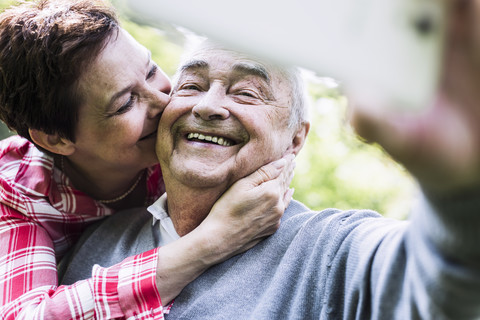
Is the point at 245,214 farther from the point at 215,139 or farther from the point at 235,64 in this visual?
the point at 235,64

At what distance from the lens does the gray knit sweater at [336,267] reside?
2.48ft

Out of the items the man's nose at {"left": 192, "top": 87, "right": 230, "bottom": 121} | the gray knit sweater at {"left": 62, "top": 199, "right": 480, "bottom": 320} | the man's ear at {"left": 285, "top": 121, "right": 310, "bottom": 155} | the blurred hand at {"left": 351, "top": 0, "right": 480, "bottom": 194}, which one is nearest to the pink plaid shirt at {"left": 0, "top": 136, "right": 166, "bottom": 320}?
the gray knit sweater at {"left": 62, "top": 199, "right": 480, "bottom": 320}

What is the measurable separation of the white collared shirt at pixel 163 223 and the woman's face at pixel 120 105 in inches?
7.4

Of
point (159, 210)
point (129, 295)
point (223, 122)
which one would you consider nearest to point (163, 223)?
point (159, 210)

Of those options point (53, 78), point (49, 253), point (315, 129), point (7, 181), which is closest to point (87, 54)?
point (53, 78)

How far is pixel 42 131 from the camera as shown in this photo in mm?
1835

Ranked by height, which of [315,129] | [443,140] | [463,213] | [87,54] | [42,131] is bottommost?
[315,129]

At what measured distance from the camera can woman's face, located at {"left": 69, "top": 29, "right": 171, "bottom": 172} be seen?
1724 millimetres

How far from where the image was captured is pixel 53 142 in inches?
74.2

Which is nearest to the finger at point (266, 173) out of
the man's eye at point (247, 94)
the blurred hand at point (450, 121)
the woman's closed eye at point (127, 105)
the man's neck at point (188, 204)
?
the man's neck at point (188, 204)

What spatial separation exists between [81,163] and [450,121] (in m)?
1.63

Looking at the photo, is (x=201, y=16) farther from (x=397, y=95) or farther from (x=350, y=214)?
(x=350, y=214)

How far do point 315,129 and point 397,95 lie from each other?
5.60m

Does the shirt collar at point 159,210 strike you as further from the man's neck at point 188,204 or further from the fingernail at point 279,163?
the fingernail at point 279,163
